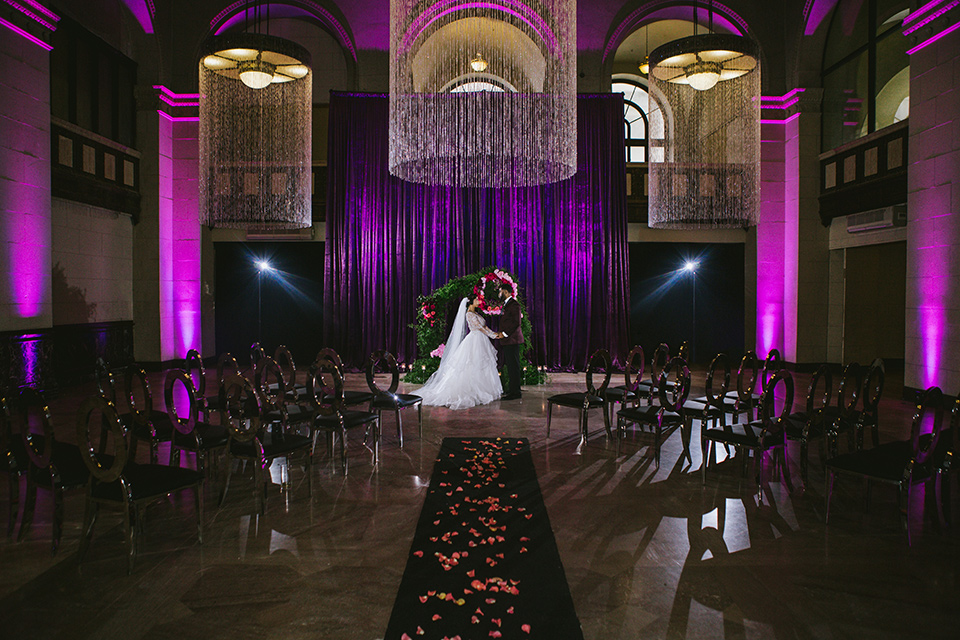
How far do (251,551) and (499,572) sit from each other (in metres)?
1.29

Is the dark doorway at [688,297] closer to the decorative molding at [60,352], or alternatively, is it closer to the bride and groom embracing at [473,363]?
the bride and groom embracing at [473,363]

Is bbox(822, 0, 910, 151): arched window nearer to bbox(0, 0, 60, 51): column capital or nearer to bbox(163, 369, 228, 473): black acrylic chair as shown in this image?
bbox(163, 369, 228, 473): black acrylic chair

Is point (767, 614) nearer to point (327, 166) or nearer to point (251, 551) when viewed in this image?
point (251, 551)

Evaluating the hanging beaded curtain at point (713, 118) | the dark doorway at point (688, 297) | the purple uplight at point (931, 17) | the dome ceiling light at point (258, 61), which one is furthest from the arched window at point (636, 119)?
the dome ceiling light at point (258, 61)

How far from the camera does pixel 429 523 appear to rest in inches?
139

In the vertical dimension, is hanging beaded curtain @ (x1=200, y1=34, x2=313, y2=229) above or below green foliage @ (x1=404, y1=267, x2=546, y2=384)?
above

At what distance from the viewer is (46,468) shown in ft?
10.8

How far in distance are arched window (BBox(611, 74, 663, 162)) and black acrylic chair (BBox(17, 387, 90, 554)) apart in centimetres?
1096

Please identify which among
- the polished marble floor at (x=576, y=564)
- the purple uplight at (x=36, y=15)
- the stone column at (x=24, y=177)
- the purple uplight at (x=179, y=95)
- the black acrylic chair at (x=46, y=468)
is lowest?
the polished marble floor at (x=576, y=564)

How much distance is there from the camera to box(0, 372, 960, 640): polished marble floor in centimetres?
248

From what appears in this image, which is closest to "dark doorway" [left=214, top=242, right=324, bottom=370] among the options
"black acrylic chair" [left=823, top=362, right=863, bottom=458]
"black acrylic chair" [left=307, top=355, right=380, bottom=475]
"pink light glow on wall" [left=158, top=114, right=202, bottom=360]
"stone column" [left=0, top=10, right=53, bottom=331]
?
"pink light glow on wall" [left=158, top=114, right=202, bottom=360]

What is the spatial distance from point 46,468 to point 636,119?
1174cm

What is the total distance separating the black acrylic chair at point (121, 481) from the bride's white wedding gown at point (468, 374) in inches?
168

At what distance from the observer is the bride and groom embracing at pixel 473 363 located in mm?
7445
